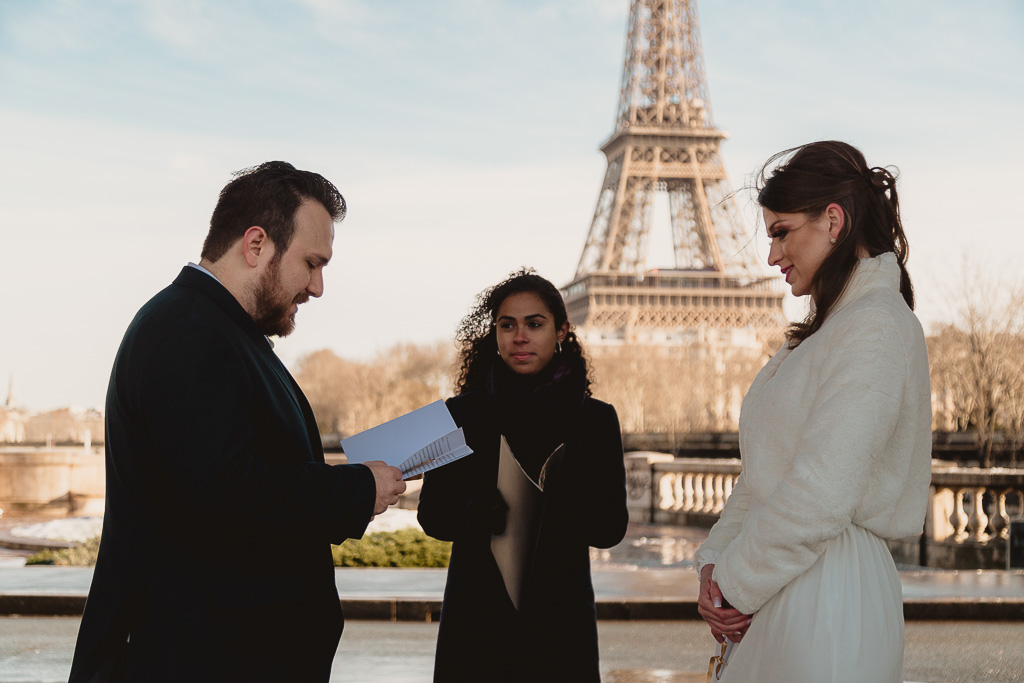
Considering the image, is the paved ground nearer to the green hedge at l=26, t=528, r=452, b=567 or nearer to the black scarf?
the black scarf

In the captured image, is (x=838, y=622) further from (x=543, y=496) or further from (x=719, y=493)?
(x=719, y=493)

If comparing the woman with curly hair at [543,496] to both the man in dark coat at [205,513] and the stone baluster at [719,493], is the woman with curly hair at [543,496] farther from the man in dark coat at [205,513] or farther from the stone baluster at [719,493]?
the stone baluster at [719,493]

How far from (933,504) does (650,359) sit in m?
47.1

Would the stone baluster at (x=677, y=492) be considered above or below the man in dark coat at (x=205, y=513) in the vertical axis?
below

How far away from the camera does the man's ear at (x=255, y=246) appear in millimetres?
2484

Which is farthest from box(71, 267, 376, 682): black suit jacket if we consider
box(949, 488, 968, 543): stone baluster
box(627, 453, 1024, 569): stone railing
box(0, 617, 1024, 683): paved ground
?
box(949, 488, 968, 543): stone baluster

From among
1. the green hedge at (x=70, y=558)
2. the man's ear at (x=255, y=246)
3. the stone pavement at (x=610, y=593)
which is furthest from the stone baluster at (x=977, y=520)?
the man's ear at (x=255, y=246)

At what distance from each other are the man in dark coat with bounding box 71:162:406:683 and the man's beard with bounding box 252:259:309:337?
0.27 ft

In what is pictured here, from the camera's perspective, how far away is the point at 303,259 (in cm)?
254

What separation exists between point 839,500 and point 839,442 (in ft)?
0.40

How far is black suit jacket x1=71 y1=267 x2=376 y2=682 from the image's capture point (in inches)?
88.4

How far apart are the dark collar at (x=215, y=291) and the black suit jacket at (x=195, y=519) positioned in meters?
0.04

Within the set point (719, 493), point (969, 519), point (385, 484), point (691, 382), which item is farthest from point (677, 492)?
point (691, 382)

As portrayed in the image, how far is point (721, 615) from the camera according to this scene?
8.27 feet
